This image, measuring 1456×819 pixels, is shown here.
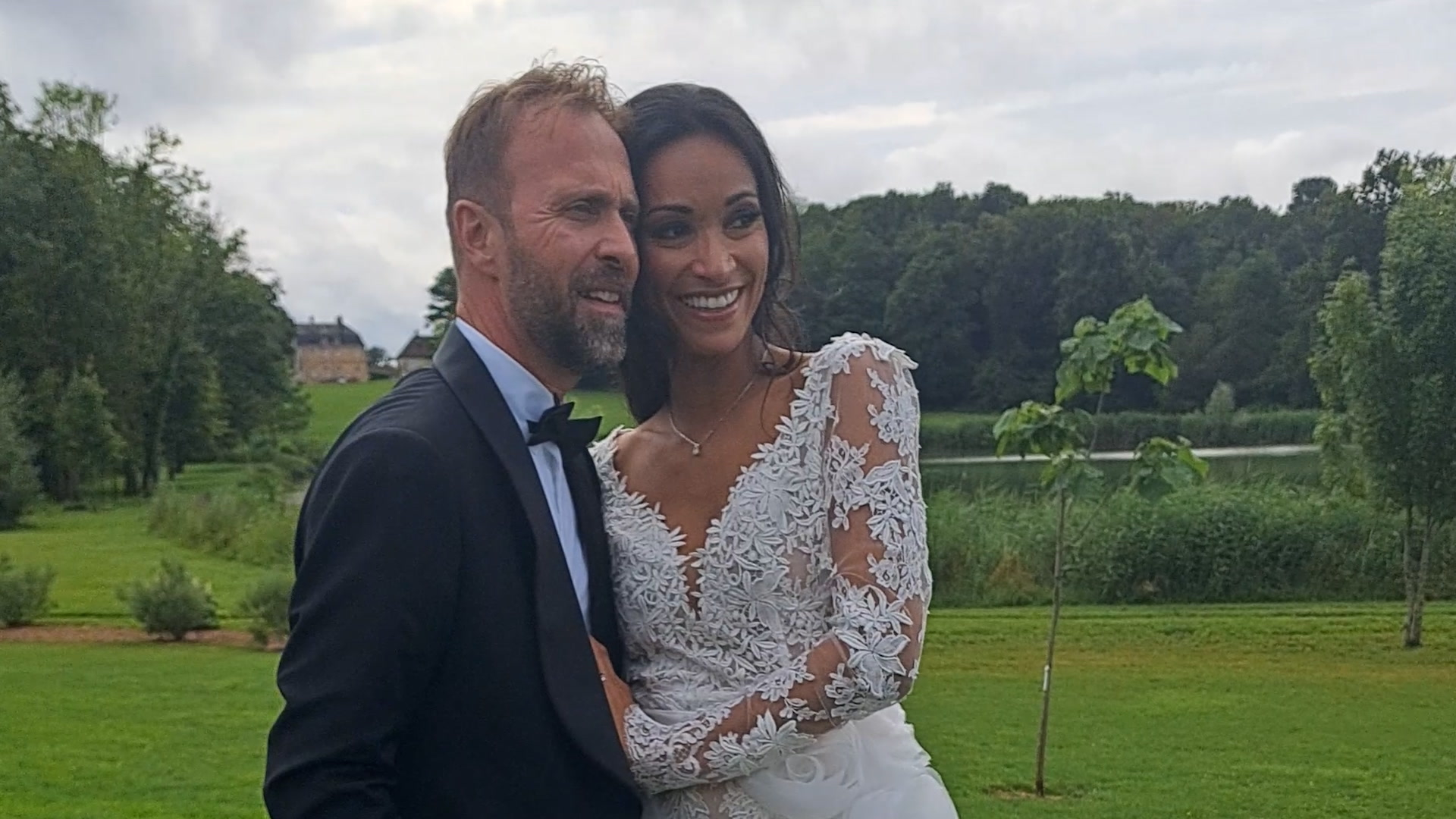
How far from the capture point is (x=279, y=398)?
51.8 metres

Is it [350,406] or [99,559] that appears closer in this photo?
[99,559]

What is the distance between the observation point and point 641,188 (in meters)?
2.36

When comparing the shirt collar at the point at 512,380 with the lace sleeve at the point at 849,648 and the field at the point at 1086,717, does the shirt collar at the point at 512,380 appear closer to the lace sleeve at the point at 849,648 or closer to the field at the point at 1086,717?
the lace sleeve at the point at 849,648

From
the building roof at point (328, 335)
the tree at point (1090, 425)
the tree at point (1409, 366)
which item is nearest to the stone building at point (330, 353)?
the building roof at point (328, 335)

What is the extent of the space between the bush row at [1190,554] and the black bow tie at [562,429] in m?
15.6

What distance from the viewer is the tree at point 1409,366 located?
14688 millimetres

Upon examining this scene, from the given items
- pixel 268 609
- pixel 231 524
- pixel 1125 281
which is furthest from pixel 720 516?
pixel 1125 281

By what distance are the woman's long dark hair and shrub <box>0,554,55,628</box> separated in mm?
16909

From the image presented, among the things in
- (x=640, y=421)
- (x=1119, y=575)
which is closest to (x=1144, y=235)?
(x=1119, y=575)

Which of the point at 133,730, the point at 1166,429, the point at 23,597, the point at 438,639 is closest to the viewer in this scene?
the point at 438,639

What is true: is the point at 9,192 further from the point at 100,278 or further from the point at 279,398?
the point at 279,398

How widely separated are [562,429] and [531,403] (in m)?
0.07

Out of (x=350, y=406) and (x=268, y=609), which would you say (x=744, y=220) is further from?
(x=350, y=406)

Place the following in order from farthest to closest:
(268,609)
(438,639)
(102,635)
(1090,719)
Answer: (102,635) < (268,609) < (1090,719) < (438,639)
